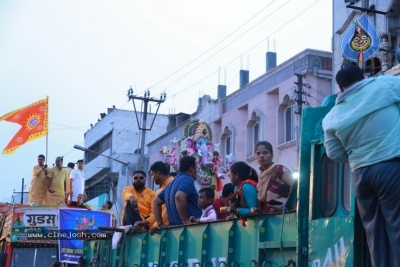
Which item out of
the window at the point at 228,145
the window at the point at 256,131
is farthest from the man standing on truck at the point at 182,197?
the window at the point at 228,145

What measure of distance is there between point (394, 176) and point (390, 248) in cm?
38

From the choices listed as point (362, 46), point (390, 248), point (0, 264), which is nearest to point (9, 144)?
point (0, 264)

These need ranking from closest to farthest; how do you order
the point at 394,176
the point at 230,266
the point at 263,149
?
the point at 394,176 < the point at 230,266 < the point at 263,149

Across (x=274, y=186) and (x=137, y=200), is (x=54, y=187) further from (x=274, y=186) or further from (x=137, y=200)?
(x=274, y=186)

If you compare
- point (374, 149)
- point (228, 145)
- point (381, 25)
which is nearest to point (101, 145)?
point (228, 145)

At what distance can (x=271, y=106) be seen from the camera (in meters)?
25.1

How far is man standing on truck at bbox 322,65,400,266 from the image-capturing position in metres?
3.81

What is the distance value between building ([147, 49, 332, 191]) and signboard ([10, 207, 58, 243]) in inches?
355

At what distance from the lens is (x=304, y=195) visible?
15.7ft

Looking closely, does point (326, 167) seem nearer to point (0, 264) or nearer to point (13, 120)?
point (0, 264)

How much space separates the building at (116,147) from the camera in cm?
4088

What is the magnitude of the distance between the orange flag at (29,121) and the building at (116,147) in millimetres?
22185

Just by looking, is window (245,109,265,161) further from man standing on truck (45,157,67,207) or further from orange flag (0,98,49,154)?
man standing on truck (45,157,67,207)

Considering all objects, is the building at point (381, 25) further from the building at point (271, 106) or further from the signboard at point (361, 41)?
the building at point (271, 106)
